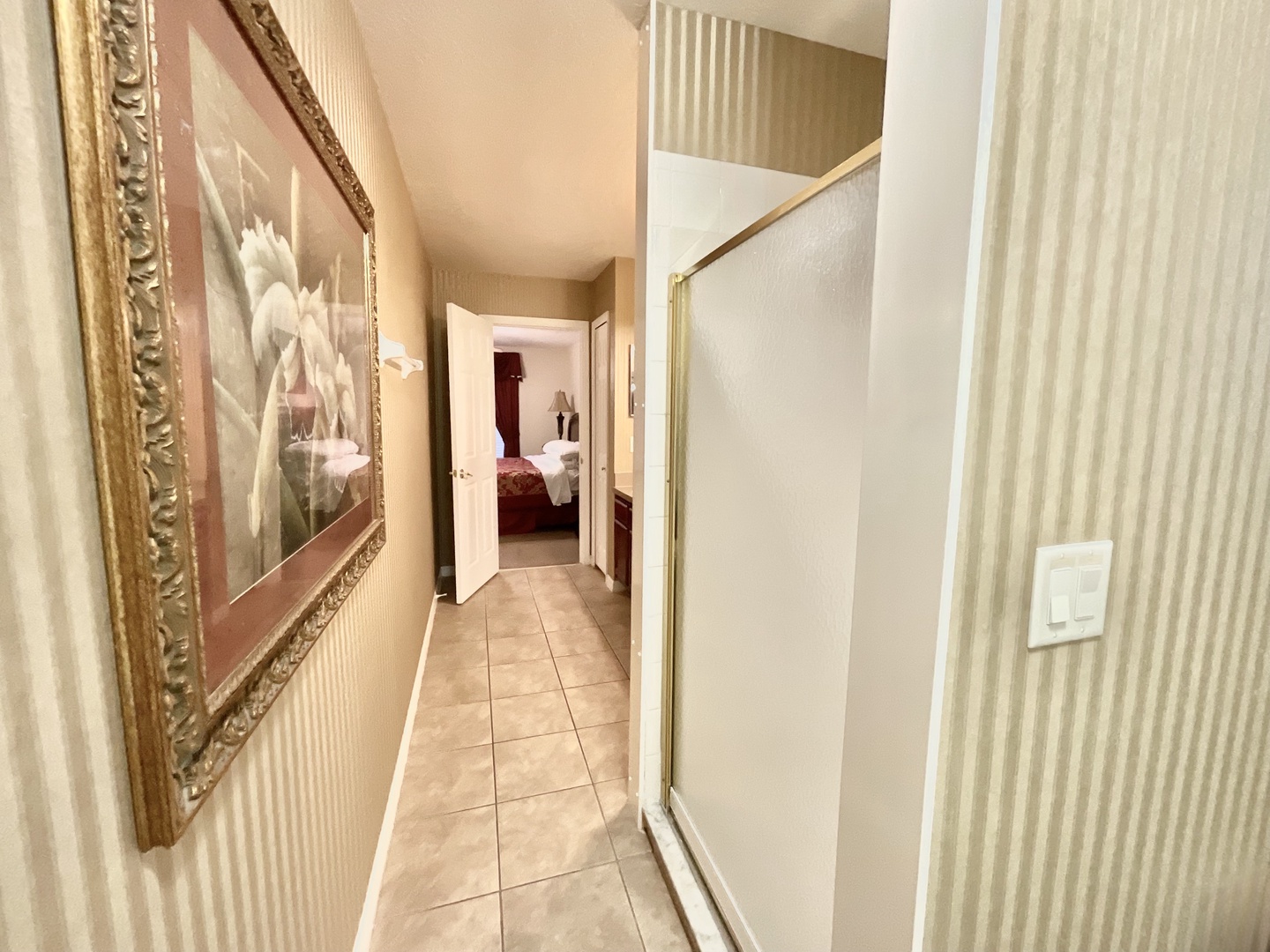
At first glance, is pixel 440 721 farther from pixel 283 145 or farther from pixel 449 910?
pixel 283 145

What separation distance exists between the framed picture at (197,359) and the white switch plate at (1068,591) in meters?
0.91

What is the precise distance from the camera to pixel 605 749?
6.84 ft

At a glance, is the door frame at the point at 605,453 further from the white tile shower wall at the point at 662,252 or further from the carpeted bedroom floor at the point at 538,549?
the white tile shower wall at the point at 662,252

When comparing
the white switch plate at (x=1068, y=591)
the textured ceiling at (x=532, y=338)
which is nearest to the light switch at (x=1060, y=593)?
the white switch plate at (x=1068, y=591)

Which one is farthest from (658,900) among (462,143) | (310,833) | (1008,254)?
(462,143)

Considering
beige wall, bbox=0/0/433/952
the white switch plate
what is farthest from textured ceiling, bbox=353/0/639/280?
the white switch plate

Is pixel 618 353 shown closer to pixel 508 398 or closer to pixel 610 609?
pixel 610 609

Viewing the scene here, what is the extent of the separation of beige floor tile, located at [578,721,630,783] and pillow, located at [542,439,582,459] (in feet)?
13.2

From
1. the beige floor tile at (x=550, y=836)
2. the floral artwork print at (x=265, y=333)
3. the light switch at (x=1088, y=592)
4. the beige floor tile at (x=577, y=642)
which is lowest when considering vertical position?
the beige floor tile at (x=550, y=836)

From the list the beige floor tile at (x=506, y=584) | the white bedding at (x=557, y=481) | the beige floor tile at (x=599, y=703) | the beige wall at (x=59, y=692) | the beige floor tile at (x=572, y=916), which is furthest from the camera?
the white bedding at (x=557, y=481)

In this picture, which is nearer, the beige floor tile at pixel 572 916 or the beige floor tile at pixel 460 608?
the beige floor tile at pixel 572 916

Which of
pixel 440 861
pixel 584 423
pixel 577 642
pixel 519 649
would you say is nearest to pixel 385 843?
pixel 440 861

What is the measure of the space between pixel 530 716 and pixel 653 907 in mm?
1028

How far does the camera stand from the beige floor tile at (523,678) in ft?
8.23
